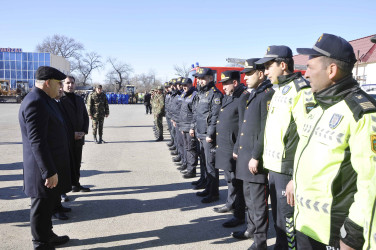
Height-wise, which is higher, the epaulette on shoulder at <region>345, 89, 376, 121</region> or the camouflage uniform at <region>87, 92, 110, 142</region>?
the epaulette on shoulder at <region>345, 89, 376, 121</region>

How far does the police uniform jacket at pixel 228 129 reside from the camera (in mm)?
4480

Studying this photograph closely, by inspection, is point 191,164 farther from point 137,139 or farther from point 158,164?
point 137,139

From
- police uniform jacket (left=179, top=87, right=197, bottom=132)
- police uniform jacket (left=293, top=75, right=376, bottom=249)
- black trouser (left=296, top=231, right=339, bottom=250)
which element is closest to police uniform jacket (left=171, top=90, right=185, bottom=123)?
police uniform jacket (left=179, top=87, right=197, bottom=132)

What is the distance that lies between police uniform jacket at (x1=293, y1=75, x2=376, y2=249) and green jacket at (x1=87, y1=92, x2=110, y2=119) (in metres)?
9.68

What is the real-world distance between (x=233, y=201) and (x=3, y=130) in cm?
1274

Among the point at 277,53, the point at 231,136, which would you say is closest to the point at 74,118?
the point at 231,136

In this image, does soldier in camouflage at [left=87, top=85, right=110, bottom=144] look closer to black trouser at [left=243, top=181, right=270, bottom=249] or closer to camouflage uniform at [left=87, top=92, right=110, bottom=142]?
camouflage uniform at [left=87, top=92, right=110, bottom=142]

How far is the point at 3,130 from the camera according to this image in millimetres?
13766

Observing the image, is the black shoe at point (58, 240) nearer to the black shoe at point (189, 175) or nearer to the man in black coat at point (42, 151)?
the man in black coat at point (42, 151)

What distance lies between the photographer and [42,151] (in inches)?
125

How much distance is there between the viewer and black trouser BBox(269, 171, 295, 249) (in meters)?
2.82

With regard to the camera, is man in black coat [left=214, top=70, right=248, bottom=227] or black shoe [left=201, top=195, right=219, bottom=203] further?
black shoe [left=201, top=195, right=219, bottom=203]

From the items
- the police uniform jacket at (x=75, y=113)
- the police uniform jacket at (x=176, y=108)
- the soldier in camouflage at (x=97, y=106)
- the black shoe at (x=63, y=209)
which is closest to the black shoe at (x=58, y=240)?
the black shoe at (x=63, y=209)

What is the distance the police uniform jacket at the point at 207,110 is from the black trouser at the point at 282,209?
7.94 feet
